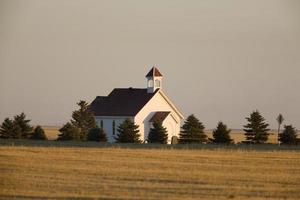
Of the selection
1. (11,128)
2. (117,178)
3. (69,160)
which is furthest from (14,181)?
(11,128)

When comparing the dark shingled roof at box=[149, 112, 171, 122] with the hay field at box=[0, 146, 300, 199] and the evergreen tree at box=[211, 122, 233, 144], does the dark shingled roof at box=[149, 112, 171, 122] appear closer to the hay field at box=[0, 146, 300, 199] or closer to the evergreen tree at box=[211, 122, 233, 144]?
the evergreen tree at box=[211, 122, 233, 144]

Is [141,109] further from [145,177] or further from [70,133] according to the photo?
[145,177]

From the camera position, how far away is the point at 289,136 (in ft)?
232

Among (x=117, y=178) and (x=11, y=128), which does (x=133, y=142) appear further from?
(x=117, y=178)

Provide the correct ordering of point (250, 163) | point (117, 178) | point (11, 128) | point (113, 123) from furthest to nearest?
1. point (113, 123)
2. point (11, 128)
3. point (250, 163)
4. point (117, 178)

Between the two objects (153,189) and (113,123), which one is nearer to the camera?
(153,189)

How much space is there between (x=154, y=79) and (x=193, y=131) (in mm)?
12524

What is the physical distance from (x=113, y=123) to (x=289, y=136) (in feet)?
63.6

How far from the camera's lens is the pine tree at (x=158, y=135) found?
72062 millimetres

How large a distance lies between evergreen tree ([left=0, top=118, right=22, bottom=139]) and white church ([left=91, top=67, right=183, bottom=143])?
10468 mm

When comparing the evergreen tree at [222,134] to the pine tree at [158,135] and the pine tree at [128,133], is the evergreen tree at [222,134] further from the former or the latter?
the pine tree at [128,133]

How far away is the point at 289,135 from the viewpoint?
7069cm

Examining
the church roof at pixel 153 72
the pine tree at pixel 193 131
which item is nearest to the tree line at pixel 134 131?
the pine tree at pixel 193 131

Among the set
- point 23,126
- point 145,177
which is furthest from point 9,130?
point 145,177
